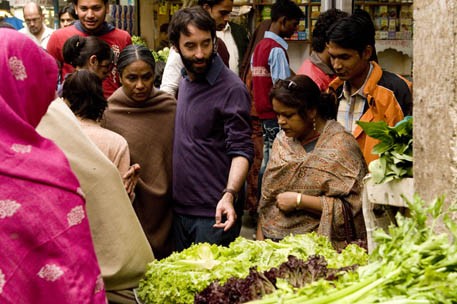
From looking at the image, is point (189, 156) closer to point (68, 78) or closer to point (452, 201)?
point (68, 78)

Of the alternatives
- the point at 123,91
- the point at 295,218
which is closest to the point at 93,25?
the point at 123,91

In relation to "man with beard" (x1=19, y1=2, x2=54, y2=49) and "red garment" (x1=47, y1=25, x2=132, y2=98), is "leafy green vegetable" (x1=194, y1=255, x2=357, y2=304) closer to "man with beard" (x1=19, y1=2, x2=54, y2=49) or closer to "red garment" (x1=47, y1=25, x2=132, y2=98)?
"red garment" (x1=47, y1=25, x2=132, y2=98)

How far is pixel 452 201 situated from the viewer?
307 cm

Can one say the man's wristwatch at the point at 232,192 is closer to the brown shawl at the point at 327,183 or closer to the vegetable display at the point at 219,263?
the brown shawl at the point at 327,183

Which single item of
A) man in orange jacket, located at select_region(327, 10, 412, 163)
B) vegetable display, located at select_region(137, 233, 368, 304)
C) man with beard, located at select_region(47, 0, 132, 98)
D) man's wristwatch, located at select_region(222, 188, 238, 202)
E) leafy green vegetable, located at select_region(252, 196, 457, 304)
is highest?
man with beard, located at select_region(47, 0, 132, 98)

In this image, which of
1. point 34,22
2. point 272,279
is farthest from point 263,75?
point 272,279

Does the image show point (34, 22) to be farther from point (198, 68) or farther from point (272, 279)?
point (272, 279)

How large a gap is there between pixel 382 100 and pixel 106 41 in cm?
249

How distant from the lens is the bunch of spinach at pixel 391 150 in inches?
129

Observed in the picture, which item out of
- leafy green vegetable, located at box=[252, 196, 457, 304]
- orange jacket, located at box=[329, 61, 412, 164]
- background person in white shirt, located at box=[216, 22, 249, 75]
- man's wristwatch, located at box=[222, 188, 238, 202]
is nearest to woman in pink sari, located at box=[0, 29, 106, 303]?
leafy green vegetable, located at box=[252, 196, 457, 304]

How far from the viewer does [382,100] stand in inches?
195

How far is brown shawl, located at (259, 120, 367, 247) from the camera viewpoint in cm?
458

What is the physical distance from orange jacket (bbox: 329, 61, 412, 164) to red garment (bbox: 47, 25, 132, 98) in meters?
2.02

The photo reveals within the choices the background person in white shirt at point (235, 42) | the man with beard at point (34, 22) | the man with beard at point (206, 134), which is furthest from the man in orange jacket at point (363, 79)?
the man with beard at point (34, 22)
